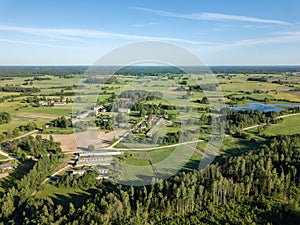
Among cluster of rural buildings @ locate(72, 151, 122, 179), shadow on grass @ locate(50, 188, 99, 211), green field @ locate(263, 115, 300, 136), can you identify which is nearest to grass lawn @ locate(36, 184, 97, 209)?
shadow on grass @ locate(50, 188, 99, 211)

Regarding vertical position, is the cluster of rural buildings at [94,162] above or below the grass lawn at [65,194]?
above

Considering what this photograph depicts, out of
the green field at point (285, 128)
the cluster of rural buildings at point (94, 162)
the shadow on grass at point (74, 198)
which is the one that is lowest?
the shadow on grass at point (74, 198)

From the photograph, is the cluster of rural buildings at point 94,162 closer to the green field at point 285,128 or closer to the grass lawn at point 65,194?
the grass lawn at point 65,194

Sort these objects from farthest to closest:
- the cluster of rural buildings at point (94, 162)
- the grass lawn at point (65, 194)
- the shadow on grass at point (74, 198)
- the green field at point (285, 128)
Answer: the green field at point (285, 128), the cluster of rural buildings at point (94, 162), the grass lawn at point (65, 194), the shadow on grass at point (74, 198)

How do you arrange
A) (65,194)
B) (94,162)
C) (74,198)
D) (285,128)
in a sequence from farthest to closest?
1. (285,128)
2. (94,162)
3. (65,194)
4. (74,198)


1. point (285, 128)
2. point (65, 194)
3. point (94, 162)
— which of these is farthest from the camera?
point (285, 128)

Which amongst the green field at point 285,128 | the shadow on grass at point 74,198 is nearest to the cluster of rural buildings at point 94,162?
the shadow on grass at point 74,198

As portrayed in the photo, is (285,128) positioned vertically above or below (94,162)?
above

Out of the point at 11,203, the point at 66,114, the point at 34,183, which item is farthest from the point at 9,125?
the point at 11,203

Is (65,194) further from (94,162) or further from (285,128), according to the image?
(285,128)

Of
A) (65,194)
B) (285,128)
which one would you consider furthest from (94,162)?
(285,128)

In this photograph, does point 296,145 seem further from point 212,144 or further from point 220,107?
point 220,107
